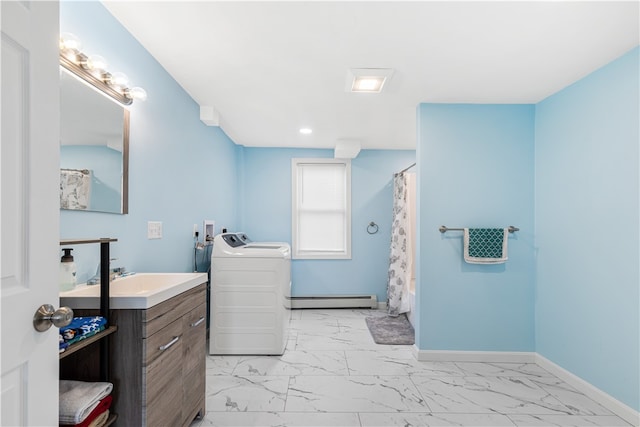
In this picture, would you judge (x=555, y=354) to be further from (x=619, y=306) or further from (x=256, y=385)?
(x=256, y=385)

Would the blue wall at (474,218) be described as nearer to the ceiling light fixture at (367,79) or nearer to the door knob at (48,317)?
the ceiling light fixture at (367,79)

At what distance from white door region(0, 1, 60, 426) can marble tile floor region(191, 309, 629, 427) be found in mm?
1402

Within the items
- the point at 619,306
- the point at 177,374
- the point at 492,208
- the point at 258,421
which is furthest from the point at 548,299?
the point at 177,374

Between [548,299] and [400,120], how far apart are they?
82.8 inches

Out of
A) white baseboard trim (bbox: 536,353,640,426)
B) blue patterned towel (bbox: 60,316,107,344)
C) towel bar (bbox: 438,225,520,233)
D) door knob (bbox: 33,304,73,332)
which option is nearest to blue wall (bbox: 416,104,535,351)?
towel bar (bbox: 438,225,520,233)

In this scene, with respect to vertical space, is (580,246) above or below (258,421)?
above

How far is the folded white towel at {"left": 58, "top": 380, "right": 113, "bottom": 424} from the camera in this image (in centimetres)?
101

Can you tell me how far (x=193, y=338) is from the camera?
1.71 meters

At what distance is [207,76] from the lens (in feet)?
7.66

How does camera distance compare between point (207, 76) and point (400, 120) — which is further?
point (400, 120)

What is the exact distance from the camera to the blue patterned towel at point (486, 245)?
2723 millimetres

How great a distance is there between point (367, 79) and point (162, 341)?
2.08m

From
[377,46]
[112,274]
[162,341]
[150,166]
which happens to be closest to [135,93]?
[150,166]

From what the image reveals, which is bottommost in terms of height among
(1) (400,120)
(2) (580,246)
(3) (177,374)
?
(3) (177,374)
